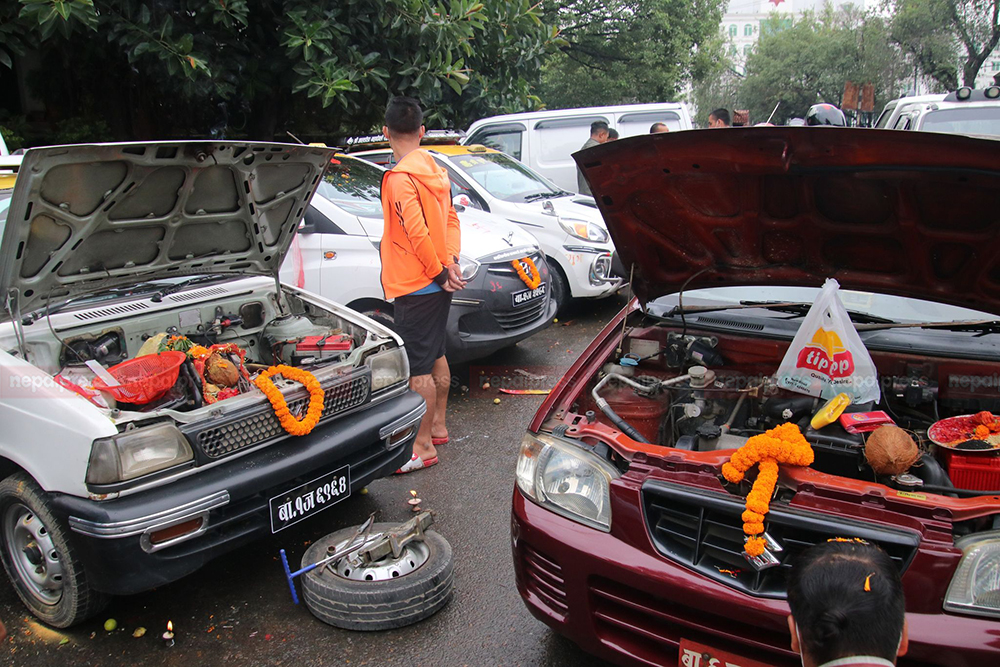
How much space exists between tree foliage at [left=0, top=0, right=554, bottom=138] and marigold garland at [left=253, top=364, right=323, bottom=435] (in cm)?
438

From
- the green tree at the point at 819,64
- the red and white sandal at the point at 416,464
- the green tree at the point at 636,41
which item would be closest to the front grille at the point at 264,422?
the red and white sandal at the point at 416,464

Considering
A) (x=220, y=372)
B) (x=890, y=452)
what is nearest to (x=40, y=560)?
(x=220, y=372)

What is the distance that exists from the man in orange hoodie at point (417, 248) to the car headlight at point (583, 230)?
304 centimetres

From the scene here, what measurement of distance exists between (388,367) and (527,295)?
7.43 ft

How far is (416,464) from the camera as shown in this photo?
4.51 m

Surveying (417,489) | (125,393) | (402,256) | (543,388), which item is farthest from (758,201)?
(543,388)

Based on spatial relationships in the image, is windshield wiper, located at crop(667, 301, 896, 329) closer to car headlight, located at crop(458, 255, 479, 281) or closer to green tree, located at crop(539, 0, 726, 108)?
car headlight, located at crop(458, 255, 479, 281)

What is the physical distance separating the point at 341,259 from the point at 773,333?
3.39 meters

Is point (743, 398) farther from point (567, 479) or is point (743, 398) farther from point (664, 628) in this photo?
point (664, 628)

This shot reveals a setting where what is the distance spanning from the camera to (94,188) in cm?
324

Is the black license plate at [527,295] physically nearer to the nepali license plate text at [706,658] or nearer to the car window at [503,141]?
the nepali license plate text at [706,658]

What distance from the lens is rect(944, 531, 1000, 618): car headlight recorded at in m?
1.93

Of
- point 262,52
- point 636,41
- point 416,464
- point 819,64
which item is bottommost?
point 416,464

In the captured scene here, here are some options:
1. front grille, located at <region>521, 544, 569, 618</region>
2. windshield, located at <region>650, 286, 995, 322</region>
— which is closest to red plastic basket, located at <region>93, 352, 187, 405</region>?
front grille, located at <region>521, 544, 569, 618</region>
